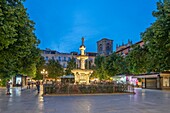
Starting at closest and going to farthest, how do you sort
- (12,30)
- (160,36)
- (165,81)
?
(12,30) < (160,36) < (165,81)

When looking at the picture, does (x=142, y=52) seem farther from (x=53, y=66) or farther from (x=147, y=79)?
(x=53, y=66)

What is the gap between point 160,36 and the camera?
21.6 m

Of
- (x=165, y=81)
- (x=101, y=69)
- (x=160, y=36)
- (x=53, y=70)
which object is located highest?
(x=160, y=36)

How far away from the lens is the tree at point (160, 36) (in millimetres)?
21703

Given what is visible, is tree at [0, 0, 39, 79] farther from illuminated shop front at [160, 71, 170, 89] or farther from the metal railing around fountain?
illuminated shop front at [160, 71, 170, 89]

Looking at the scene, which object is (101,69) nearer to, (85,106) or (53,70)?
(53,70)

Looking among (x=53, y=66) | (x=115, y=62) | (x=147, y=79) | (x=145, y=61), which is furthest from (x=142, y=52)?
(x=53, y=66)

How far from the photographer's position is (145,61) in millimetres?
27484

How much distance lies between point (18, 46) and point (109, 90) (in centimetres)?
1750

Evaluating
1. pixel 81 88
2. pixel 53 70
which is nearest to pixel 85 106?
pixel 81 88

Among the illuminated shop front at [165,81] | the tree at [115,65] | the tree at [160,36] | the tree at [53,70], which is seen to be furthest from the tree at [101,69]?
the tree at [160,36]

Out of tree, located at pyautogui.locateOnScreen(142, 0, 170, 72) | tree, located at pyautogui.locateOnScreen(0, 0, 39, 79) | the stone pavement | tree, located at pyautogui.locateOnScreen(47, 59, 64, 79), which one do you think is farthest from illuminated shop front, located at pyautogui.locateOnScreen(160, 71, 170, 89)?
tree, located at pyautogui.locateOnScreen(47, 59, 64, 79)

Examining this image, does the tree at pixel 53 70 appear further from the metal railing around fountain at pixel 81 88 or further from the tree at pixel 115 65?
the metal railing around fountain at pixel 81 88

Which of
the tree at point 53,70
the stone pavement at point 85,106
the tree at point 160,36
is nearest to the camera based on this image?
the stone pavement at point 85,106
